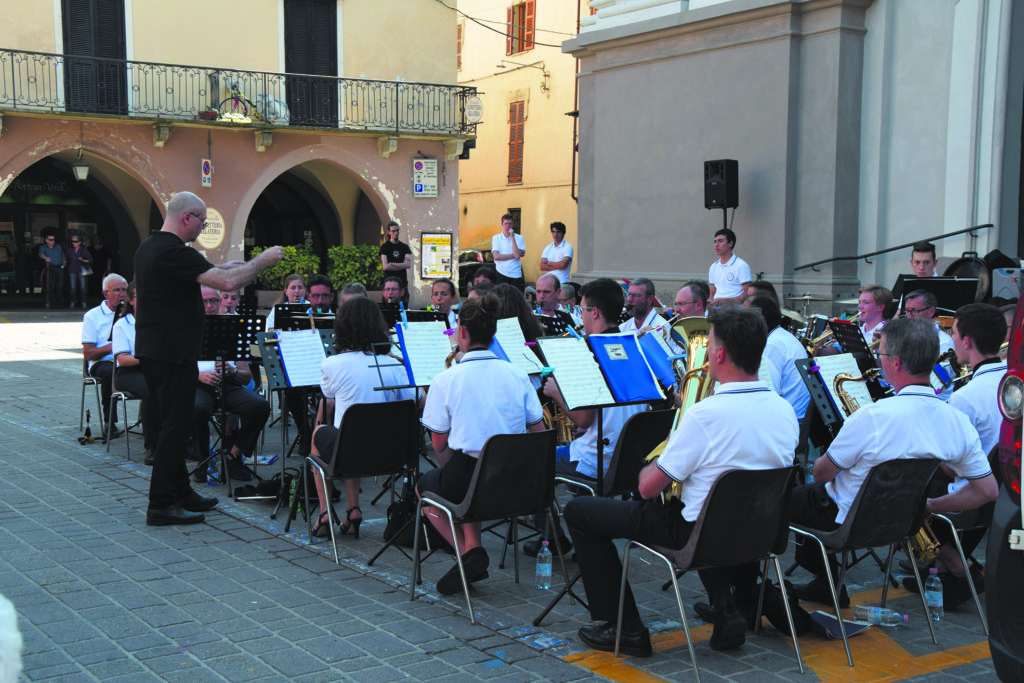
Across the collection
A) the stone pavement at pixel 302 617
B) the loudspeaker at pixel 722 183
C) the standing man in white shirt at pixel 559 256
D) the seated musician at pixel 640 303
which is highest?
the loudspeaker at pixel 722 183

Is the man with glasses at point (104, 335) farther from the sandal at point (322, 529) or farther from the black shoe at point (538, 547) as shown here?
the black shoe at point (538, 547)

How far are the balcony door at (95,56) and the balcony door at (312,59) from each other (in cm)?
366

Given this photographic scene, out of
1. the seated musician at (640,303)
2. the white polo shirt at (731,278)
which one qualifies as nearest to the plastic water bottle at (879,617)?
the seated musician at (640,303)

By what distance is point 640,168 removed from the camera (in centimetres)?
1582

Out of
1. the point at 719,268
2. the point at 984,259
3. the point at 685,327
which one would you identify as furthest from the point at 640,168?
the point at 685,327

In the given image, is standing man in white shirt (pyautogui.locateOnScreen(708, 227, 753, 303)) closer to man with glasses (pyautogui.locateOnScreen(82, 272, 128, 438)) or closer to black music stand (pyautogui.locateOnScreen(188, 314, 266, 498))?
black music stand (pyautogui.locateOnScreen(188, 314, 266, 498))

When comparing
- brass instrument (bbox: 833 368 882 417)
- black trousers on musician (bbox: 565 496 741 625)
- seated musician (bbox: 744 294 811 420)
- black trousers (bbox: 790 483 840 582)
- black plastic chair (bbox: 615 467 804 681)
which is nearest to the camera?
black plastic chair (bbox: 615 467 804 681)

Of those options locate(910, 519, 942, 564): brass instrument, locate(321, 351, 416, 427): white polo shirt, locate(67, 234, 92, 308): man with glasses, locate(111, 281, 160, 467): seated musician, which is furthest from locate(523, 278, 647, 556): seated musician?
locate(67, 234, 92, 308): man with glasses

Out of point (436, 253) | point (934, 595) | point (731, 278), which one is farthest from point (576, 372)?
point (436, 253)

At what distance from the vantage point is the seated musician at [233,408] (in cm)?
767

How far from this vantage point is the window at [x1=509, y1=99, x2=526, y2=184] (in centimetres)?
3341

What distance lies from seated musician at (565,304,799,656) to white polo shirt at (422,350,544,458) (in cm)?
77

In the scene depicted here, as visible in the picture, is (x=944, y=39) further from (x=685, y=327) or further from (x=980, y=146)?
(x=685, y=327)

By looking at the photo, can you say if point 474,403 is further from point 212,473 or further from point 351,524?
point 212,473
